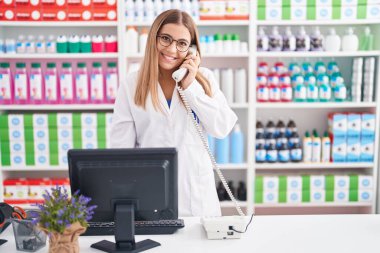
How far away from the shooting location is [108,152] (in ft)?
6.03

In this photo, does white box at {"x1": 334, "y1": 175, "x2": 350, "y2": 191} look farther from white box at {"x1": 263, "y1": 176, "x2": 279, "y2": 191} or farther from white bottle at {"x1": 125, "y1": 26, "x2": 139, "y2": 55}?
white bottle at {"x1": 125, "y1": 26, "x2": 139, "y2": 55}

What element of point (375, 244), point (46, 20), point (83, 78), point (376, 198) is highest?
point (46, 20)

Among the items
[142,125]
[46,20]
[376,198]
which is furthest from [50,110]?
[376,198]

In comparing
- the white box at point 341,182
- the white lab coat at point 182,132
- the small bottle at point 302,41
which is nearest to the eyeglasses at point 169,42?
the white lab coat at point 182,132

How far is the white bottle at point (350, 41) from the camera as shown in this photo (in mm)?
4020

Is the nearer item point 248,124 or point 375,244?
point 375,244

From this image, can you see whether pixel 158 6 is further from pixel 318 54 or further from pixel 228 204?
pixel 228 204

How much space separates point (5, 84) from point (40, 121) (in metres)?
0.40

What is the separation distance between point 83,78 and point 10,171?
112cm

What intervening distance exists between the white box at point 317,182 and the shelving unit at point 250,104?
9 cm

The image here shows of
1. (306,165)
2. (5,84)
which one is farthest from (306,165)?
(5,84)

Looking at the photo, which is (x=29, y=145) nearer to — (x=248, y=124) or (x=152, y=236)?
(x=248, y=124)

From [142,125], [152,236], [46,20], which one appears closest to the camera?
[152,236]

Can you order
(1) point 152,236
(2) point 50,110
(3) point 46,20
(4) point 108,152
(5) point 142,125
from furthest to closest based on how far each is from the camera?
(2) point 50,110 → (3) point 46,20 → (5) point 142,125 → (1) point 152,236 → (4) point 108,152
